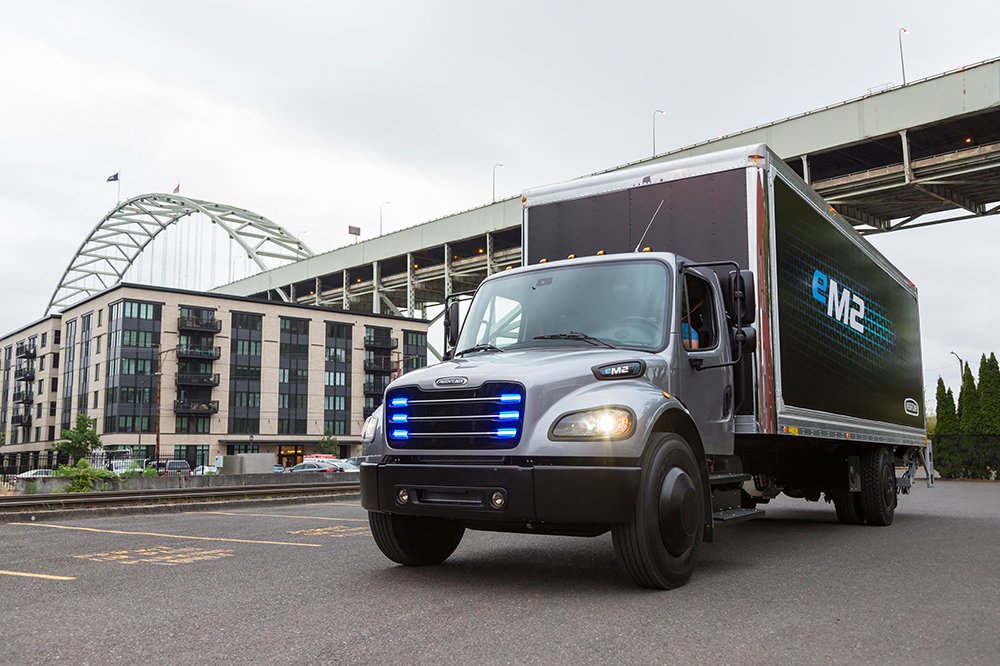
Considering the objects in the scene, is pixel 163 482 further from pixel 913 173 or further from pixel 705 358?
pixel 913 173

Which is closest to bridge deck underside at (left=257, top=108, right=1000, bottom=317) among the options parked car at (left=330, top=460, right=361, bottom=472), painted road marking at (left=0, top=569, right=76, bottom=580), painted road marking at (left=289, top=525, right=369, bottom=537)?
parked car at (left=330, top=460, right=361, bottom=472)

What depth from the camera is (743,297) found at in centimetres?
743

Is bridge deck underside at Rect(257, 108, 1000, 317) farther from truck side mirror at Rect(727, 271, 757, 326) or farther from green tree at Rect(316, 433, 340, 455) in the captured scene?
truck side mirror at Rect(727, 271, 757, 326)

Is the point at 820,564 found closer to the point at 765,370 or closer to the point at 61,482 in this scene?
the point at 765,370

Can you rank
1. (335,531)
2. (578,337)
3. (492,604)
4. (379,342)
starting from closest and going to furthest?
(492,604) → (578,337) → (335,531) → (379,342)

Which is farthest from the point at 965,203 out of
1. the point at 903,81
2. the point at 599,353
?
the point at 599,353

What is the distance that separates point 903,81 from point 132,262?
9598 centimetres

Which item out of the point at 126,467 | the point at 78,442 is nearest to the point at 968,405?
the point at 126,467

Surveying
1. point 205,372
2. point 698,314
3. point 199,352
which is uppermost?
point 199,352

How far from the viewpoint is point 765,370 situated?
8336 mm

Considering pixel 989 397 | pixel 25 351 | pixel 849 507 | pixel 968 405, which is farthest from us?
pixel 25 351

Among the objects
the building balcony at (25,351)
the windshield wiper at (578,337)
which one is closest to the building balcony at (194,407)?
the building balcony at (25,351)

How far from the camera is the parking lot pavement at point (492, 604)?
15.4 feet

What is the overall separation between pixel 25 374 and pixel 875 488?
325 ft
